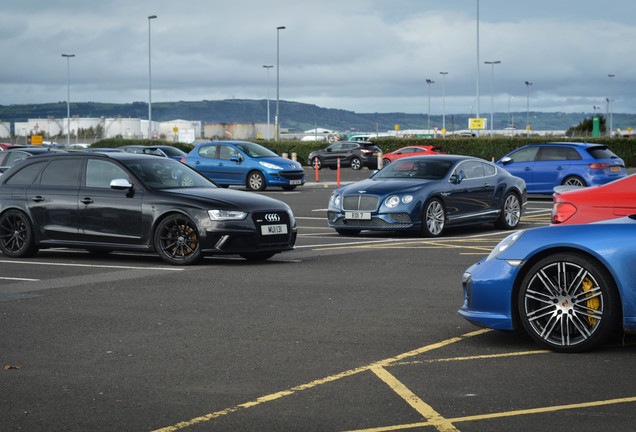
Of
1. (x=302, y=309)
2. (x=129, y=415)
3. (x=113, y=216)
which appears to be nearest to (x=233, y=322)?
(x=302, y=309)

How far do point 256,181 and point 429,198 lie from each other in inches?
578

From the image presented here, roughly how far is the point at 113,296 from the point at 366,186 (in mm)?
7359

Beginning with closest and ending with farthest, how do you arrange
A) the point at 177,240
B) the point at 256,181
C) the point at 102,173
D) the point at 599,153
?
the point at 177,240 < the point at 102,173 < the point at 599,153 < the point at 256,181

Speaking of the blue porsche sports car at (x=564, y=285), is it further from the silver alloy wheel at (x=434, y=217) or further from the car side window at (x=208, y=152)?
the car side window at (x=208, y=152)

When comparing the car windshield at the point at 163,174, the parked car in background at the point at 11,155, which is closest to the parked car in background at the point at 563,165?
the car windshield at the point at 163,174

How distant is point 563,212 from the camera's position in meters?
10.7

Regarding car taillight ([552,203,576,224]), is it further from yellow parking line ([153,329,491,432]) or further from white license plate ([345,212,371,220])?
white license plate ([345,212,371,220])

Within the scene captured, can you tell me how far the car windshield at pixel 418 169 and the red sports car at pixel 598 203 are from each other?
19.2 ft

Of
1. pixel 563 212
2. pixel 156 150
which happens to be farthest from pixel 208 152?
pixel 563 212

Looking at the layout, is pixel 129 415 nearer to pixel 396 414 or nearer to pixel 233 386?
pixel 233 386

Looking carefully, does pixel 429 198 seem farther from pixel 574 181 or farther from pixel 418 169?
pixel 574 181

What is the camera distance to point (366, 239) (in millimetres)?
15625

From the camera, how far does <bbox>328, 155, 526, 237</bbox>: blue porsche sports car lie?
15.6 meters

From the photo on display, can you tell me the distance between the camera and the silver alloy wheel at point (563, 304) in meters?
6.36
